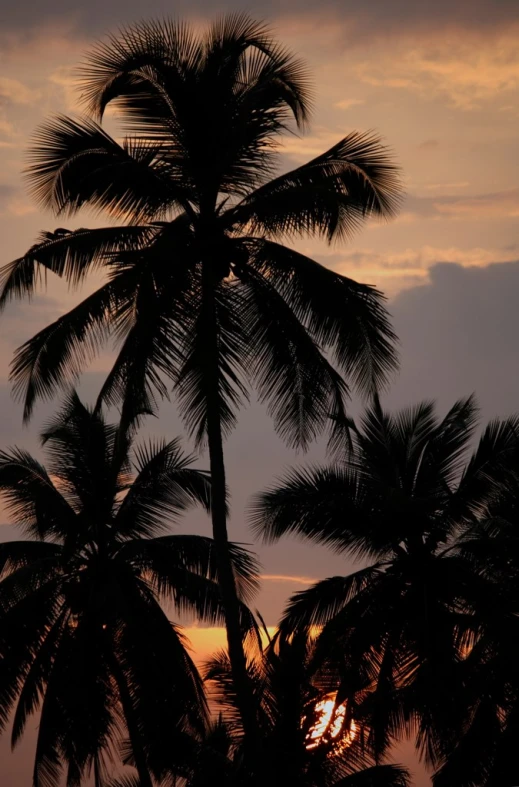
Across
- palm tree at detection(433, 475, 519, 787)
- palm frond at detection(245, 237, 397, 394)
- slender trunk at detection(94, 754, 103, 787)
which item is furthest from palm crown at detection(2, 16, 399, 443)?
slender trunk at detection(94, 754, 103, 787)

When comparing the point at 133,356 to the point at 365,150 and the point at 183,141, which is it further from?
the point at 365,150

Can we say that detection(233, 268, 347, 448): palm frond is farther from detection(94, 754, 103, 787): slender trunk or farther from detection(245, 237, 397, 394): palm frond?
detection(94, 754, 103, 787): slender trunk

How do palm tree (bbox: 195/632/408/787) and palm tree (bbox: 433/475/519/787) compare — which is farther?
palm tree (bbox: 433/475/519/787)

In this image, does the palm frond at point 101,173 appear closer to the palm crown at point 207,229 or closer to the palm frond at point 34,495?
the palm crown at point 207,229

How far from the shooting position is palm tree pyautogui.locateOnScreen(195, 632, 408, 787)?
15.6m

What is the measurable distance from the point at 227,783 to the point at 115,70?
9654 mm

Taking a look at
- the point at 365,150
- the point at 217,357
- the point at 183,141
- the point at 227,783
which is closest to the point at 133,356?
the point at 217,357

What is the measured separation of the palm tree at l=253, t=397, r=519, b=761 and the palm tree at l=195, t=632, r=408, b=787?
3.57 ft

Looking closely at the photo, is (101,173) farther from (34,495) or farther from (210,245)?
(34,495)

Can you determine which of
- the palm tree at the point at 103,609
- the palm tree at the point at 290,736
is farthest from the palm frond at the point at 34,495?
the palm tree at the point at 290,736

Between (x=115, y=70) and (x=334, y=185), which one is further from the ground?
(x=115, y=70)

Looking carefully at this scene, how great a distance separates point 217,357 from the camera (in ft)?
49.5

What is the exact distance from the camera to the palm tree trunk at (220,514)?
1448 centimetres

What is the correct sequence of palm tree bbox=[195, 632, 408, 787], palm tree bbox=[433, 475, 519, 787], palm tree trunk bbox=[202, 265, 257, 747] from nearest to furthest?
palm tree trunk bbox=[202, 265, 257, 747] < palm tree bbox=[195, 632, 408, 787] < palm tree bbox=[433, 475, 519, 787]
